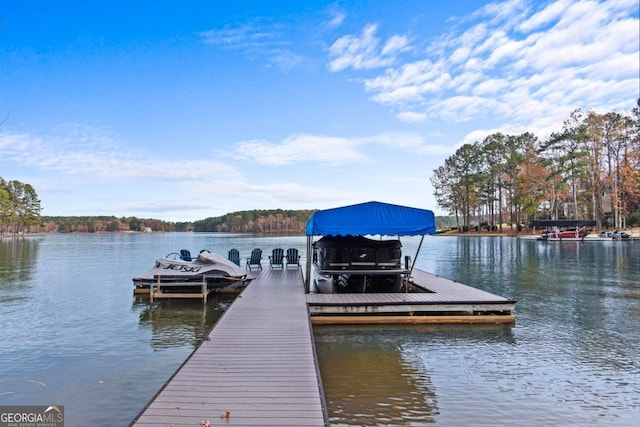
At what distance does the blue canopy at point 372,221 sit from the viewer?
929cm

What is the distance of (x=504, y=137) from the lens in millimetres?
55125

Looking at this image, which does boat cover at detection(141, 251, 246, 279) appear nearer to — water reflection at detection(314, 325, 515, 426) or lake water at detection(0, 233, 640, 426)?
lake water at detection(0, 233, 640, 426)

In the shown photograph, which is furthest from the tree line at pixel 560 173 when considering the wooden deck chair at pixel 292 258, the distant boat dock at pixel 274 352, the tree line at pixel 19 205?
the tree line at pixel 19 205

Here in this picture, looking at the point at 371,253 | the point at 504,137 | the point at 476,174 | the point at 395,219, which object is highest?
the point at 504,137

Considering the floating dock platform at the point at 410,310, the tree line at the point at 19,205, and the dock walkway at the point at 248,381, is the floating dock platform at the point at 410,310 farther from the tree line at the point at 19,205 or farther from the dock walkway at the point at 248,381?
the tree line at the point at 19,205

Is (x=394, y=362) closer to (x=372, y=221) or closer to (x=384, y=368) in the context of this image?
(x=384, y=368)

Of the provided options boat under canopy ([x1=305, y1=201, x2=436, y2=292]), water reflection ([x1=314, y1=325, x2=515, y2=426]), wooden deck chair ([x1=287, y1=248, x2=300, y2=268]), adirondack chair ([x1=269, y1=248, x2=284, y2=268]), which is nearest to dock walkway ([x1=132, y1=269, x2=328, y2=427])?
water reflection ([x1=314, y1=325, x2=515, y2=426])

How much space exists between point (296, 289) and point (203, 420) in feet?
24.3

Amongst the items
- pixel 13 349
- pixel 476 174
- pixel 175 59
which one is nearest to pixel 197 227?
pixel 476 174

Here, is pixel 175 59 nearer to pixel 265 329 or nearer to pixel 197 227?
pixel 265 329

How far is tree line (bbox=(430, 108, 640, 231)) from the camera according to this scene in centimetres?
4600

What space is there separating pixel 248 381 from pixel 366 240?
21.0ft

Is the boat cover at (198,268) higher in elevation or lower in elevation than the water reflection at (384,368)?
higher

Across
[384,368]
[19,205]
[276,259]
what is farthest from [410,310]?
[19,205]
